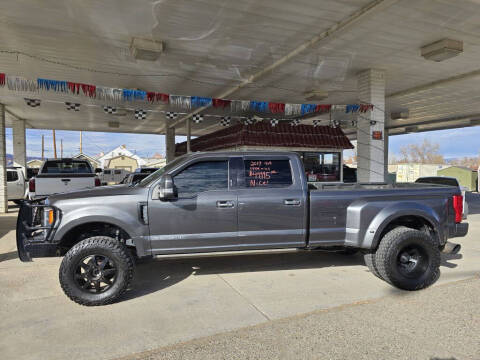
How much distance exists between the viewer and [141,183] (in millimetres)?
4703

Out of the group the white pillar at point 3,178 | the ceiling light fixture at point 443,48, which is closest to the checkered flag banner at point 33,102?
the white pillar at point 3,178

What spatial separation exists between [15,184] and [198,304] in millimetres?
13567

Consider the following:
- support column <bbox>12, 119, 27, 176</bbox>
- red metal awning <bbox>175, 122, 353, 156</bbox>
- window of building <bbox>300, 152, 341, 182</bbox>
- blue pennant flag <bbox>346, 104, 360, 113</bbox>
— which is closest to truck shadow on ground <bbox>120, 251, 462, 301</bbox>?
blue pennant flag <bbox>346, 104, 360, 113</bbox>

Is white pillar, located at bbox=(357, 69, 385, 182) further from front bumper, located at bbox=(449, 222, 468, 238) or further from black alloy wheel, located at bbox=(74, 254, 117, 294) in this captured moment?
black alloy wheel, located at bbox=(74, 254, 117, 294)

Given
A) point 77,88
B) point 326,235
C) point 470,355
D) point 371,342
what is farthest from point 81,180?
point 470,355

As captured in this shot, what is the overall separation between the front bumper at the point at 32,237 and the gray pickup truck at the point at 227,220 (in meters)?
0.01

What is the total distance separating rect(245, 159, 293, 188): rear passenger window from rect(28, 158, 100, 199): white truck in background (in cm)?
579

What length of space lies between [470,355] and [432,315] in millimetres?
812

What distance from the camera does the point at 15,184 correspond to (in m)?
14.2

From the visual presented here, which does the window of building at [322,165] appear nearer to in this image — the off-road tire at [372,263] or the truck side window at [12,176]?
the off-road tire at [372,263]

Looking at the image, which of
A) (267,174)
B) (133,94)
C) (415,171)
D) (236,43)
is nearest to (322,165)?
(236,43)

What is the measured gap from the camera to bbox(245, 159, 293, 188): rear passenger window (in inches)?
193

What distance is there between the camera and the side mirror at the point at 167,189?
13.9 feet

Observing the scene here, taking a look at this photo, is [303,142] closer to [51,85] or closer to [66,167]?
[66,167]
